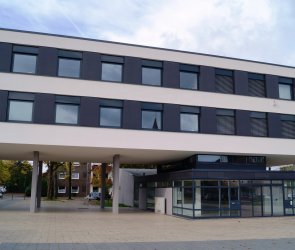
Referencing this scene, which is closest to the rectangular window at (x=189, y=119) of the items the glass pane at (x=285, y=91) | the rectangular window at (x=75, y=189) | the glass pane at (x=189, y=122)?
the glass pane at (x=189, y=122)

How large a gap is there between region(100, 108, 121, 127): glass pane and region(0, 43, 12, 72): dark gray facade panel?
6.35 metres

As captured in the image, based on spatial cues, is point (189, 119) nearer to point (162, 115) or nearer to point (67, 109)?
point (162, 115)

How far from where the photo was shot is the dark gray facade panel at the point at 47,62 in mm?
24906

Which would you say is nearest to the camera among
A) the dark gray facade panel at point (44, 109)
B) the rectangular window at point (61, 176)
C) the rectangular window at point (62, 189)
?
the dark gray facade panel at point (44, 109)

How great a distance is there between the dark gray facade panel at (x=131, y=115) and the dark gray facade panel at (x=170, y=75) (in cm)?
263

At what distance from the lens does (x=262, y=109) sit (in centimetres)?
2894

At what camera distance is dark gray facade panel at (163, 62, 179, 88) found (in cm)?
2686

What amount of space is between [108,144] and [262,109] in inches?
466

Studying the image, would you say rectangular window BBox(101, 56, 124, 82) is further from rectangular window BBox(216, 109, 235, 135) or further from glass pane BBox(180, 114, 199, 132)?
rectangular window BBox(216, 109, 235, 135)

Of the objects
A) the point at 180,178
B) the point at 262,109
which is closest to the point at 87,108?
the point at 180,178

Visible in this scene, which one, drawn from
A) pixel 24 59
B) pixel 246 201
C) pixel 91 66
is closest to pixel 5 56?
pixel 24 59

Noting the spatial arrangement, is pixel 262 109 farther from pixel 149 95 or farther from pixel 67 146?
pixel 67 146

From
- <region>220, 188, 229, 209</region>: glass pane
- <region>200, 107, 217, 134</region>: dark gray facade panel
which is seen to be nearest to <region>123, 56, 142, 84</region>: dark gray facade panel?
<region>200, 107, 217, 134</region>: dark gray facade panel

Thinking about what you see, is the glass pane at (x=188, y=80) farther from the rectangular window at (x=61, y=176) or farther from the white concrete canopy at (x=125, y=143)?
the rectangular window at (x=61, y=176)
